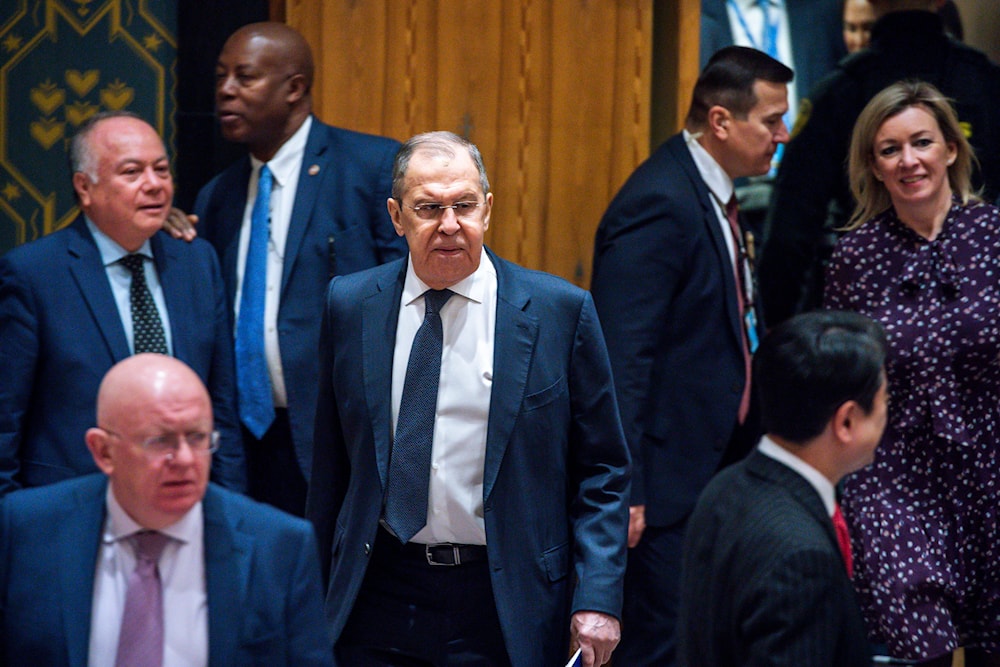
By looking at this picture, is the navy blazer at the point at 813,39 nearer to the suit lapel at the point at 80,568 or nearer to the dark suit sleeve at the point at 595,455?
the dark suit sleeve at the point at 595,455

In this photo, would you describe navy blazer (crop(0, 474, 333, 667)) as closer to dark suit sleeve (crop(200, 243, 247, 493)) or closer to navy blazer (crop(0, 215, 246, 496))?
navy blazer (crop(0, 215, 246, 496))

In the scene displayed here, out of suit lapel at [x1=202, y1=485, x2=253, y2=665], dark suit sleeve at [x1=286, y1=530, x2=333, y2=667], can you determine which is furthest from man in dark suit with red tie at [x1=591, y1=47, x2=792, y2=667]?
suit lapel at [x1=202, y1=485, x2=253, y2=665]

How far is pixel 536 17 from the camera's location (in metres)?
4.96

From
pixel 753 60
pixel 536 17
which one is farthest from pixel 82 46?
pixel 753 60

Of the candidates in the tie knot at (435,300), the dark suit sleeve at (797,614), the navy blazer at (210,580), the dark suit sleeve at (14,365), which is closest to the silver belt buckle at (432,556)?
the tie knot at (435,300)

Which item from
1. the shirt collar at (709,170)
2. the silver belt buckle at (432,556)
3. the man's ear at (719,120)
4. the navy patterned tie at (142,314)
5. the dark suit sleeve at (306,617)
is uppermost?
the man's ear at (719,120)

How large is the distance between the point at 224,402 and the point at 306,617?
1.65m

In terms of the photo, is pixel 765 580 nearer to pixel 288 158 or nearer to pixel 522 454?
pixel 522 454

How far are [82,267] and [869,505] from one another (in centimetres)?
224

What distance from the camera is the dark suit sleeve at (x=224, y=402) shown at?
427 centimetres

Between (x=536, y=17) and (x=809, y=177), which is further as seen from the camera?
(x=809, y=177)

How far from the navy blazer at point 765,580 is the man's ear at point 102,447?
40.7 inches

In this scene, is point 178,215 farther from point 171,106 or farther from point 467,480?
point 467,480

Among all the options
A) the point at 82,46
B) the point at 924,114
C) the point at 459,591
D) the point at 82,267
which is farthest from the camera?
the point at 82,46
